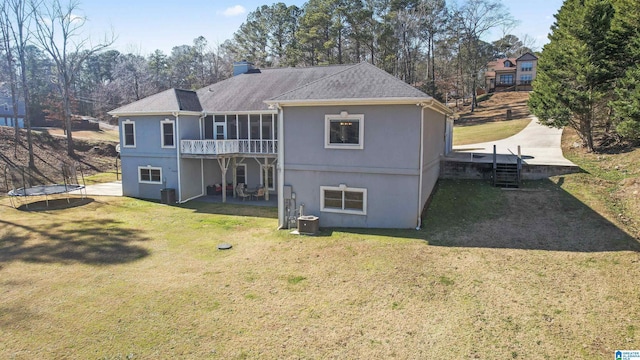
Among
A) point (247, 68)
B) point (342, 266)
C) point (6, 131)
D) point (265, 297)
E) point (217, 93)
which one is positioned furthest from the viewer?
point (6, 131)

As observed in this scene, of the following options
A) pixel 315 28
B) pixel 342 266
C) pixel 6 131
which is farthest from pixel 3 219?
pixel 315 28

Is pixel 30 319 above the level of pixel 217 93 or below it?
below

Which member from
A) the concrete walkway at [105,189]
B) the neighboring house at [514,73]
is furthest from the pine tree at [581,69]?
the neighboring house at [514,73]

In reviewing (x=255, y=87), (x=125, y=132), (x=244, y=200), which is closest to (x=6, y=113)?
(x=125, y=132)

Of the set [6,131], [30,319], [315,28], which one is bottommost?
[30,319]

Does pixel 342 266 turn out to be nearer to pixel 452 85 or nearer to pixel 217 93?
pixel 217 93

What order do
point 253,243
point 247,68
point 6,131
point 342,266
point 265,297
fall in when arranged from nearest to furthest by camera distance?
1. point 265,297
2. point 342,266
3. point 253,243
4. point 247,68
5. point 6,131

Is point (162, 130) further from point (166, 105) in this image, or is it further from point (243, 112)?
point (243, 112)

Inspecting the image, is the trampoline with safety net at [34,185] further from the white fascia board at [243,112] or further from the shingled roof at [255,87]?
the shingled roof at [255,87]
